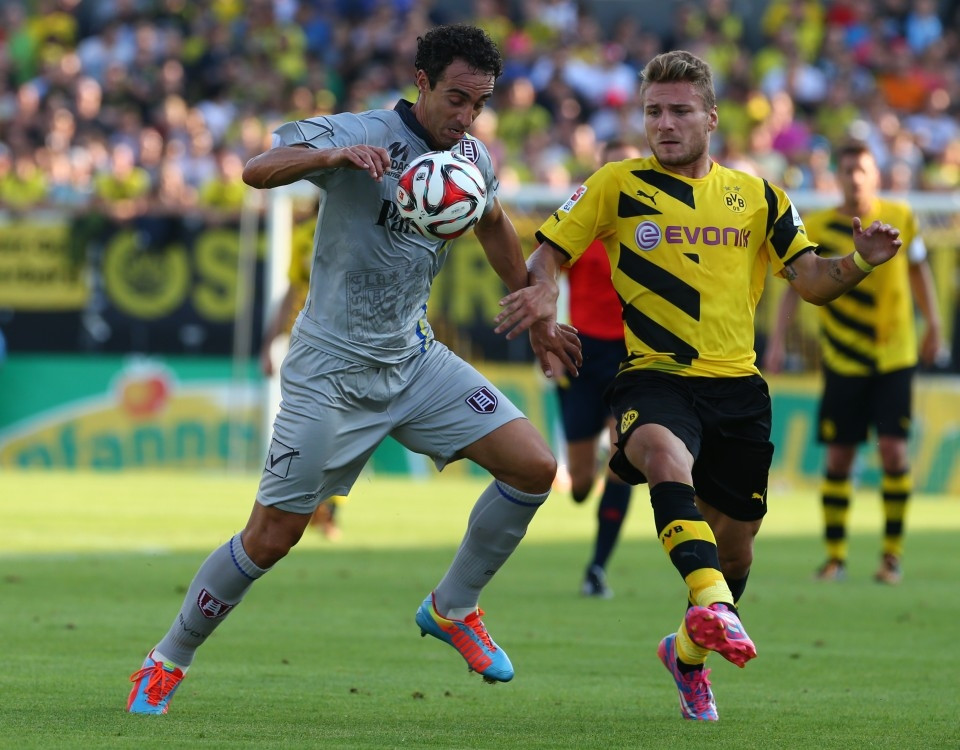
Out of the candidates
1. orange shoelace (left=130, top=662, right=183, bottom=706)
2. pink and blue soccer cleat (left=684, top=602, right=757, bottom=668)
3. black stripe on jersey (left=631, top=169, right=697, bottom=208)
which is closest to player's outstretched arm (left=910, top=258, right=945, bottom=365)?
black stripe on jersey (left=631, top=169, right=697, bottom=208)

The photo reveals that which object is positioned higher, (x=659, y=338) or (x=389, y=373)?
(x=659, y=338)

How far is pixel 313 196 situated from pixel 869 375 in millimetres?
8261

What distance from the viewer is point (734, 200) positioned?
637 cm

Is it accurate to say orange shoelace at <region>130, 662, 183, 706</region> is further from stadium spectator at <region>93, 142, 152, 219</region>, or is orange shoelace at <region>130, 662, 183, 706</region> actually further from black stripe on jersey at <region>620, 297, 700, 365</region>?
stadium spectator at <region>93, 142, 152, 219</region>

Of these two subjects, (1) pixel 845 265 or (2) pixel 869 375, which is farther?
(2) pixel 869 375

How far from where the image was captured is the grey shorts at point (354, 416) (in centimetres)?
609

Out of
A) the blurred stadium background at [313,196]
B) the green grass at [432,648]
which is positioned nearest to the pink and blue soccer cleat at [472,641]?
the green grass at [432,648]

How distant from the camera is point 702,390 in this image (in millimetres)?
6156

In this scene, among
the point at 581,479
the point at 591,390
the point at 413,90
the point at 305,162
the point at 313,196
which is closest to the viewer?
the point at 305,162

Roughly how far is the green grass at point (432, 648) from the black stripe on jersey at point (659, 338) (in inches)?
51.5

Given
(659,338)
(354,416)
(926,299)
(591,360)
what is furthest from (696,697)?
(926,299)

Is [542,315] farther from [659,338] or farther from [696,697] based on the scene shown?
[696,697]

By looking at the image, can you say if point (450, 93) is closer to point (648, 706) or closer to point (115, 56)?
point (648, 706)

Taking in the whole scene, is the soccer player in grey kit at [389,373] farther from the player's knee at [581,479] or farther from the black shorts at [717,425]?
the player's knee at [581,479]
